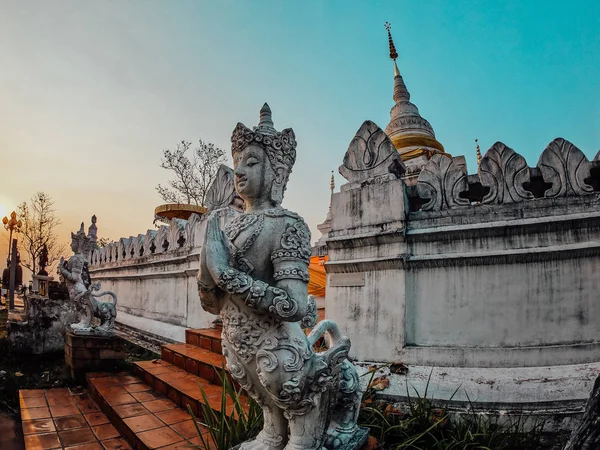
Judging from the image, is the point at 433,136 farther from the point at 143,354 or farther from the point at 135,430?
the point at 135,430

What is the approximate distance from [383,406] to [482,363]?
3.38ft

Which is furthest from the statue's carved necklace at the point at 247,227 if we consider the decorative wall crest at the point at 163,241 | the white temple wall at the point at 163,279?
the decorative wall crest at the point at 163,241

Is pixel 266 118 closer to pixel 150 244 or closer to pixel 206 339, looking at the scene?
pixel 206 339

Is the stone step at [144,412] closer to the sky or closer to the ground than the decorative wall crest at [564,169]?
closer to the ground

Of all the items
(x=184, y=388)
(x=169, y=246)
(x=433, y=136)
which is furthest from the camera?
(x=433, y=136)

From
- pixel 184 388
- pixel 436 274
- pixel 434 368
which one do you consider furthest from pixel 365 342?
pixel 184 388

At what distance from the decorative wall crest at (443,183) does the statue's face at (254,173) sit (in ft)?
7.50

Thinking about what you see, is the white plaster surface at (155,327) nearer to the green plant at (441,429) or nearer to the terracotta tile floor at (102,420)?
the terracotta tile floor at (102,420)

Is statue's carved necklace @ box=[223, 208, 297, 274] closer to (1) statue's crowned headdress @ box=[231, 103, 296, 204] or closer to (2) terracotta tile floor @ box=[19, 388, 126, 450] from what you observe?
(1) statue's crowned headdress @ box=[231, 103, 296, 204]

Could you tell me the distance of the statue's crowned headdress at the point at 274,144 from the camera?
215 centimetres

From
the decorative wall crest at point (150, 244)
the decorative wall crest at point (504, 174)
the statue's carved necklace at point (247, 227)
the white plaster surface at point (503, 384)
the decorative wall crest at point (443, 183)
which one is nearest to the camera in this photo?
the statue's carved necklace at point (247, 227)

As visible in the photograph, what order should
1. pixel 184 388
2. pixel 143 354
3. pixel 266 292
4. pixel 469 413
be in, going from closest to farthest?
1. pixel 266 292
2. pixel 469 413
3. pixel 184 388
4. pixel 143 354

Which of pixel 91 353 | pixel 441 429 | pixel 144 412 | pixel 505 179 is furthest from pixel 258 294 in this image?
pixel 91 353

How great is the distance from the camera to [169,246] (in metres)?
7.20
